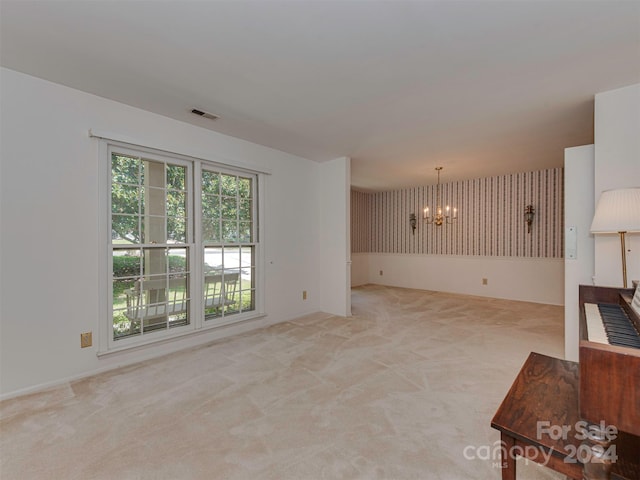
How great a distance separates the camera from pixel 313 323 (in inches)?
157

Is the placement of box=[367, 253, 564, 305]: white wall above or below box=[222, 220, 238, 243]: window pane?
below

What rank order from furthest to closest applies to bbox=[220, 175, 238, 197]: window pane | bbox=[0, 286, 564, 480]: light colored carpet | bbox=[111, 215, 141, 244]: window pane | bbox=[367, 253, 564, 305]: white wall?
1. bbox=[367, 253, 564, 305]: white wall
2. bbox=[220, 175, 238, 197]: window pane
3. bbox=[111, 215, 141, 244]: window pane
4. bbox=[0, 286, 564, 480]: light colored carpet

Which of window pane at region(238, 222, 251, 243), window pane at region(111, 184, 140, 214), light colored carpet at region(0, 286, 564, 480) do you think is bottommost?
light colored carpet at region(0, 286, 564, 480)

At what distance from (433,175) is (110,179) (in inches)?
196

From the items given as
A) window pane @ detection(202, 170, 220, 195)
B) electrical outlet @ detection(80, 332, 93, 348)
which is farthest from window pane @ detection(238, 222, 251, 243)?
electrical outlet @ detection(80, 332, 93, 348)

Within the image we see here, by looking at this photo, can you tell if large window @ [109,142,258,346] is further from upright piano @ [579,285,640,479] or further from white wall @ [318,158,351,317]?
upright piano @ [579,285,640,479]

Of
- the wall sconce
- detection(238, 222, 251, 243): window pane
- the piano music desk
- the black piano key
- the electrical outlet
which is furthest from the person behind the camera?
the wall sconce

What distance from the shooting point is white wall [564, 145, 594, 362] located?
262cm

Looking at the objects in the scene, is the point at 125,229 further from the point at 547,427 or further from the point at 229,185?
the point at 547,427

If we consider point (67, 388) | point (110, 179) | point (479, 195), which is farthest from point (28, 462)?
point (479, 195)

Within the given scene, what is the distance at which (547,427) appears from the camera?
1.09 m

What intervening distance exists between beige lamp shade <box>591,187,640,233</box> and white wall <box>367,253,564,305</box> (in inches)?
145

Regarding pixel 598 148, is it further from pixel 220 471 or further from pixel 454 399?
pixel 220 471

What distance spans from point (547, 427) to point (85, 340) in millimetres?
3140
